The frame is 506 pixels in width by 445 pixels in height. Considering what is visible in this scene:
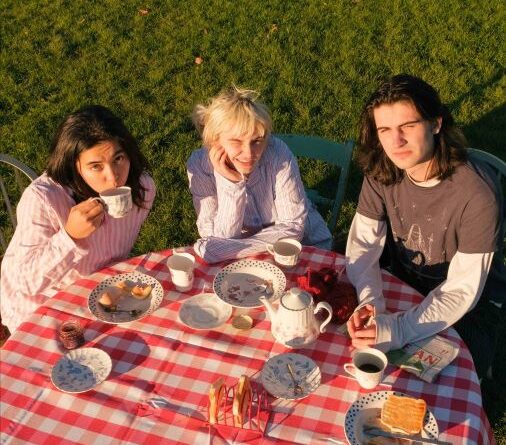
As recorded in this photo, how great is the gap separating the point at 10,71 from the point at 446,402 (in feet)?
20.3

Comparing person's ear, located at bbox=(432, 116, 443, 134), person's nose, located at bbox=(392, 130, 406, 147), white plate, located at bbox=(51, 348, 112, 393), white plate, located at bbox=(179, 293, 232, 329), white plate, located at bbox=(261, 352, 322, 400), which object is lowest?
white plate, located at bbox=(51, 348, 112, 393)

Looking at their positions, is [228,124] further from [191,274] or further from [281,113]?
[281,113]

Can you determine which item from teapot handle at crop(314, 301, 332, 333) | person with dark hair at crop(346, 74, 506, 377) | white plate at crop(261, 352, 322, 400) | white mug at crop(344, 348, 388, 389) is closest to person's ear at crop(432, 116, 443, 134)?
person with dark hair at crop(346, 74, 506, 377)

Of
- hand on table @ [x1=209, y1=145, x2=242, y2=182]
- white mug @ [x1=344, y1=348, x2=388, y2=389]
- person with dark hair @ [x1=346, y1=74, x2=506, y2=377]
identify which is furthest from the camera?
hand on table @ [x1=209, y1=145, x2=242, y2=182]

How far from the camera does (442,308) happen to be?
273cm

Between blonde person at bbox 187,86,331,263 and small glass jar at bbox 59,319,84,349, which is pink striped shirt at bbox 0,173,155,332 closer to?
small glass jar at bbox 59,319,84,349

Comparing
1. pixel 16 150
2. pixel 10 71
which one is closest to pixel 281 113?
pixel 16 150

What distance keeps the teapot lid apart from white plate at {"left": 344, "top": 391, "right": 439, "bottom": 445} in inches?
16.9

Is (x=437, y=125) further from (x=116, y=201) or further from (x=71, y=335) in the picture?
(x=71, y=335)

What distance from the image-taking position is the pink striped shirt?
2.96 meters

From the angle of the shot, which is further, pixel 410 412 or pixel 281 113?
pixel 281 113

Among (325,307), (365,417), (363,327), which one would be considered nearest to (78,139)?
(325,307)

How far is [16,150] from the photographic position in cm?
577

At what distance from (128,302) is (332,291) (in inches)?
37.6
